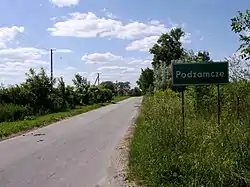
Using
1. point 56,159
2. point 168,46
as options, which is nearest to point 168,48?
point 168,46

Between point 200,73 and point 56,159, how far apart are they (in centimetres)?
482

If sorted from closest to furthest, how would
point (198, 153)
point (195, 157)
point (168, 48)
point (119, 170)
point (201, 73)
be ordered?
1. point (195, 157)
2. point (198, 153)
3. point (119, 170)
4. point (201, 73)
5. point (168, 48)

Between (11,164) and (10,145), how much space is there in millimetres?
4196

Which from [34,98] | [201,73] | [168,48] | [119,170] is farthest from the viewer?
[168,48]

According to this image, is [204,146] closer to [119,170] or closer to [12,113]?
[119,170]

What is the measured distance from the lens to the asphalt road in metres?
8.85

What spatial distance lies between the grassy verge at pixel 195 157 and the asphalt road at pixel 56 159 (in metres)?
1.25

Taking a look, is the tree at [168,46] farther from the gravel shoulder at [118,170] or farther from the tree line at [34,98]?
the gravel shoulder at [118,170]

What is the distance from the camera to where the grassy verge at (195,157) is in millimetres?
6749

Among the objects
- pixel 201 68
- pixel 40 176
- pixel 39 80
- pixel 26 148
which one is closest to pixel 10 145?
pixel 26 148

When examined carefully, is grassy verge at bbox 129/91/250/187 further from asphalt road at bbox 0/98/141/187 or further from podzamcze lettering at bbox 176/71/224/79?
asphalt road at bbox 0/98/141/187

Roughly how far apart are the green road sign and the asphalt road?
3.07 metres

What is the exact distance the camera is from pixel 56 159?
1152 cm

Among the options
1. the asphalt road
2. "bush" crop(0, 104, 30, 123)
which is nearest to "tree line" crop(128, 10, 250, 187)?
the asphalt road
